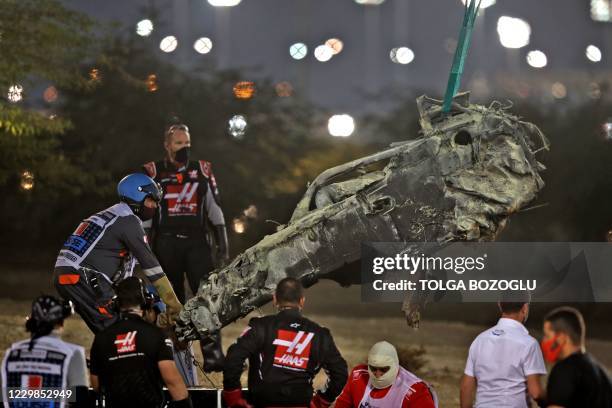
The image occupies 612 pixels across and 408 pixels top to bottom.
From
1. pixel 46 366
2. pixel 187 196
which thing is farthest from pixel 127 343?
pixel 187 196

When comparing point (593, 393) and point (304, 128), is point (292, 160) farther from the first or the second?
point (593, 393)

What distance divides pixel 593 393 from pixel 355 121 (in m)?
3.97

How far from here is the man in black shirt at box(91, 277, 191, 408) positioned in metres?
5.59

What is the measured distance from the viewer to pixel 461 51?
332 inches

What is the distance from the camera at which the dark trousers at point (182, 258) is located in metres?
8.27

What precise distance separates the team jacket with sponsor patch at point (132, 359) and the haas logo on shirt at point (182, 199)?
8.96 feet

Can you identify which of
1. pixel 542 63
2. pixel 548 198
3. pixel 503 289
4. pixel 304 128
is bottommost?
pixel 503 289

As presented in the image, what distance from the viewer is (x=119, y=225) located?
738cm

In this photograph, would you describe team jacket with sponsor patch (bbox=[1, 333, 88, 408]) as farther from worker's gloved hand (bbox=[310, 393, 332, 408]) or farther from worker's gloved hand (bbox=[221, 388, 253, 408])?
worker's gloved hand (bbox=[310, 393, 332, 408])

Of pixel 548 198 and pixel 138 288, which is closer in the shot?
pixel 138 288

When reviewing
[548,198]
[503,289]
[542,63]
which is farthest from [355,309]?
[542,63]

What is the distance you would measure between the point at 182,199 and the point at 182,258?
17.4 inches

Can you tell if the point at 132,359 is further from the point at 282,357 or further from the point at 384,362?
the point at 384,362

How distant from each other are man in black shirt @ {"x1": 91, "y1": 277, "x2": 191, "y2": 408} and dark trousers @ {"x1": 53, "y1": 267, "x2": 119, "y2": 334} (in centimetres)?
182
